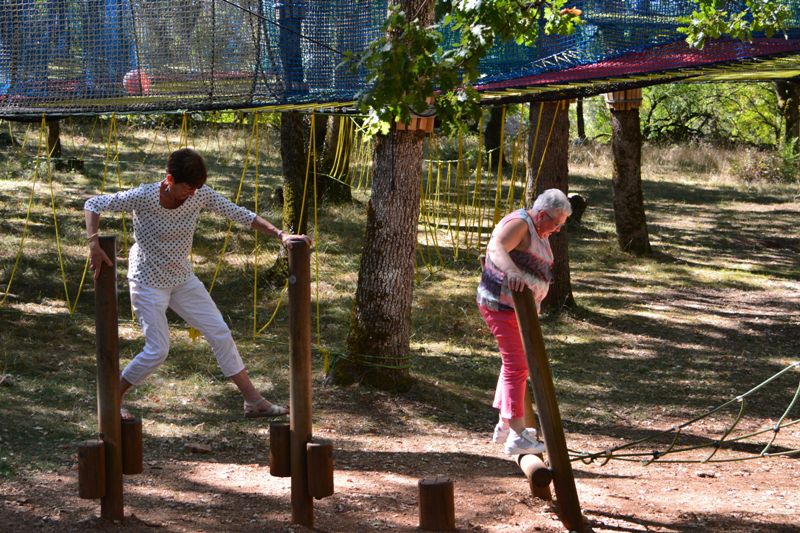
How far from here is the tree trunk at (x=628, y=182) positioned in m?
13.2

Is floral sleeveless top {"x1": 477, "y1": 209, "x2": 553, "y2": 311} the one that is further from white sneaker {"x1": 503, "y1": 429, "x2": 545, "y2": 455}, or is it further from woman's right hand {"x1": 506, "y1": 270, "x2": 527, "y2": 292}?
white sneaker {"x1": 503, "y1": 429, "x2": 545, "y2": 455}

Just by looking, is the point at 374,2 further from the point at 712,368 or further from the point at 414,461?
the point at 712,368

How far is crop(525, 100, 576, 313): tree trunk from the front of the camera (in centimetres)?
1008

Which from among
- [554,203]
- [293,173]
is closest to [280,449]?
[554,203]

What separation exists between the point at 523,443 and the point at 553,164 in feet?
18.0

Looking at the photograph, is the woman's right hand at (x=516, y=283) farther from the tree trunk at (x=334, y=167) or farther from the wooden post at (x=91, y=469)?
the tree trunk at (x=334, y=167)

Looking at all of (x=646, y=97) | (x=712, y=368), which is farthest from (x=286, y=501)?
(x=646, y=97)

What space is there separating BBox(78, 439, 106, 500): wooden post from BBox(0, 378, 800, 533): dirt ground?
214 millimetres

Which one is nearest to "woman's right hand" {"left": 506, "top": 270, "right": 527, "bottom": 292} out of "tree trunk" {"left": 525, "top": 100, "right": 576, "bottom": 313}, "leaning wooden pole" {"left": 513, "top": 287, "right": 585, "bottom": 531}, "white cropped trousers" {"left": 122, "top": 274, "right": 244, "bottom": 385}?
"leaning wooden pole" {"left": 513, "top": 287, "right": 585, "bottom": 531}

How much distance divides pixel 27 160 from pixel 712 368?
42.6 ft

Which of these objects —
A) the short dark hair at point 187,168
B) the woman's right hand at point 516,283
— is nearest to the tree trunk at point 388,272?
the short dark hair at point 187,168

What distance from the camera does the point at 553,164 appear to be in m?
10.1

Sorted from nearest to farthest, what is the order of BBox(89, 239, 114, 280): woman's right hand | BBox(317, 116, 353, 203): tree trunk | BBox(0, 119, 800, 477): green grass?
BBox(89, 239, 114, 280): woman's right hand < BBox(0, 119, 800, 477): green grass < BBox(317, 116, 353, 203): tree trunk

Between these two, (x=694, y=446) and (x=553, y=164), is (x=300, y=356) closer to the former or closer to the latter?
(x=694, y=446)
